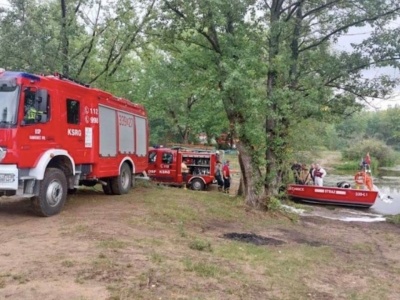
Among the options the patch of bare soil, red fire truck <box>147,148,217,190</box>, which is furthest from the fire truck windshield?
red fire truck <box>147,148,217,190</box>

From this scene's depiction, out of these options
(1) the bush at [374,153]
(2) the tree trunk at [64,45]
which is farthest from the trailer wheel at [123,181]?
(1) the bush at [374,153]

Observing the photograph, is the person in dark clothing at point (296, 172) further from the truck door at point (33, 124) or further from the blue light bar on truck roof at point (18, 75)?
the blue light bar on truck roof at point (18, 75)

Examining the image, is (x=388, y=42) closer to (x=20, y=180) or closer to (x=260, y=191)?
(x=260, y=191)

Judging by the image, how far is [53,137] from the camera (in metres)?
9.80

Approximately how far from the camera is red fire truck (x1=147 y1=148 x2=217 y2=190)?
75.0ft

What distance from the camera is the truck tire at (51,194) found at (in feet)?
30.8

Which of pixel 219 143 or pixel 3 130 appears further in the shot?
pixel 219 143

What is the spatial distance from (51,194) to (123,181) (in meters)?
4.52

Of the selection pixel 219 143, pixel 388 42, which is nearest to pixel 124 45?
pixel 388 42

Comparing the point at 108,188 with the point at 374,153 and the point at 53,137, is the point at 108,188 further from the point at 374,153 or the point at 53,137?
the point at 374,153

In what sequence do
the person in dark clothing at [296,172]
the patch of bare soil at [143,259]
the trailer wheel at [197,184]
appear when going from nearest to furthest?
the patch of bare soil at [143,259] → the trailer wheel at [197,184] → the person in dark clothing at [296,172]

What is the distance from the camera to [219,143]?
4222cm

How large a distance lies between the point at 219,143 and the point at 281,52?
1079 inches

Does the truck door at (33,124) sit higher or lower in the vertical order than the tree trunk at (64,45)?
lower
